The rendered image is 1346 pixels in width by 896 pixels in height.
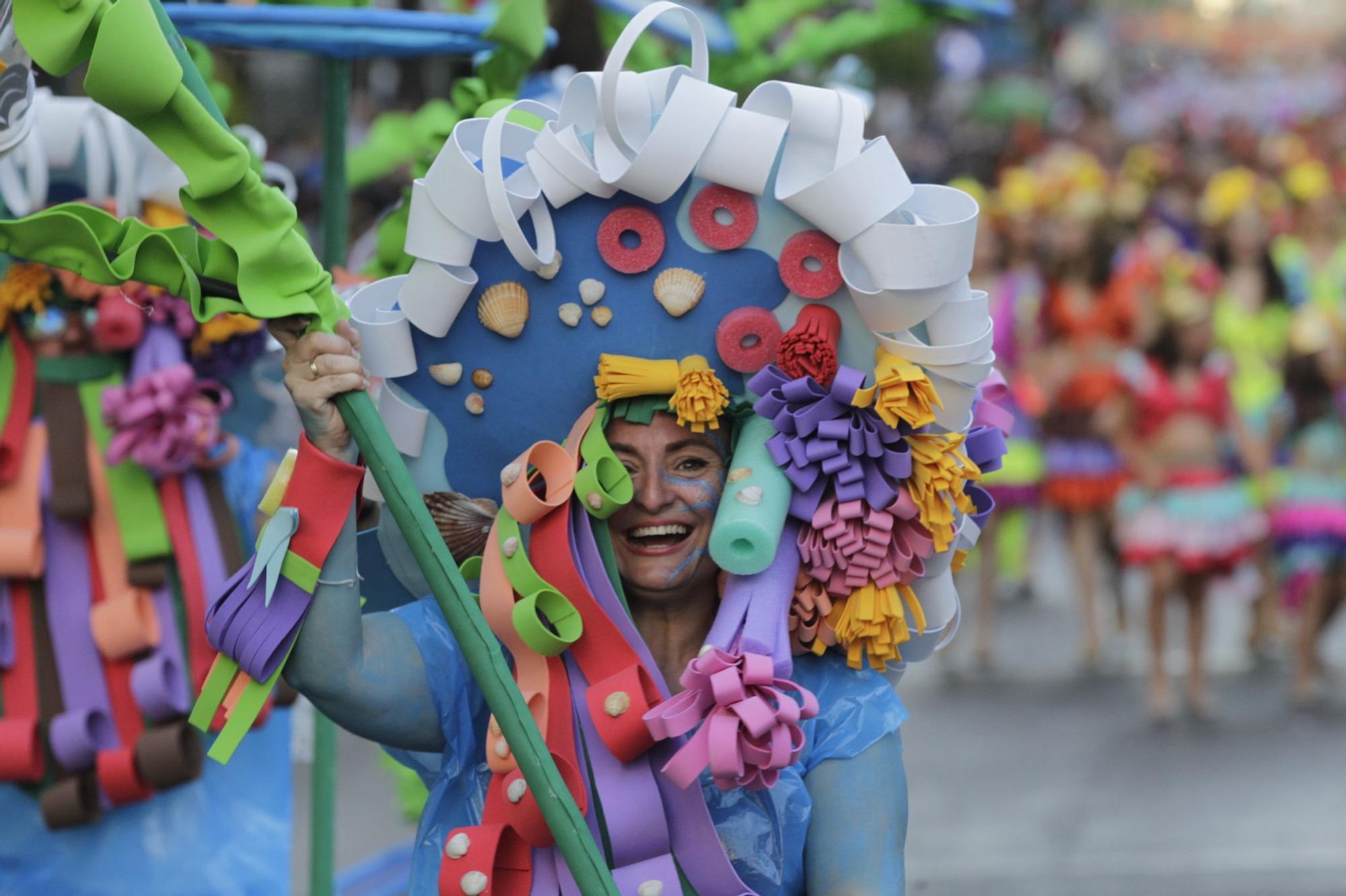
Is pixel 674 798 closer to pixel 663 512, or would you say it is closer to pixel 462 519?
pixel 663 512

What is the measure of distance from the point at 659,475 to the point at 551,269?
31cm

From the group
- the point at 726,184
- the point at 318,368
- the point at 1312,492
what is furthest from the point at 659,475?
the point at 1312,492

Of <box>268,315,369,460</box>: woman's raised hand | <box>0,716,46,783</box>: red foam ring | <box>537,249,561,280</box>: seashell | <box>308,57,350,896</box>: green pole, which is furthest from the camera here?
<box>308,57,350,896</box>: green pole

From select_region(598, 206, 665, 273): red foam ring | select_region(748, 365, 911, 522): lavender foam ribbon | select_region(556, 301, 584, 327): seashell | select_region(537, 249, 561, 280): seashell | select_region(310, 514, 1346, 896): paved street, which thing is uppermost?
select_region(598, 206, 665, 273): red foam ring

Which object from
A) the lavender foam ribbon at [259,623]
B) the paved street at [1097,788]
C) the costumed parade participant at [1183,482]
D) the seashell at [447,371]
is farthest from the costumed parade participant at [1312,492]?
the lavender foam ribbon at [259,623]

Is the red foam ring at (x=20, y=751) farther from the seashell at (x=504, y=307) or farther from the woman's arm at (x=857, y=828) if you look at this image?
the woman's arm at (x=857, y=828)

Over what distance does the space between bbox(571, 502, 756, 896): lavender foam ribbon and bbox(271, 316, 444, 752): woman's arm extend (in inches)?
10.5

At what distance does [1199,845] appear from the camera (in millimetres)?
5457

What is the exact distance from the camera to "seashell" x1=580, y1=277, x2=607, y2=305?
2355mm

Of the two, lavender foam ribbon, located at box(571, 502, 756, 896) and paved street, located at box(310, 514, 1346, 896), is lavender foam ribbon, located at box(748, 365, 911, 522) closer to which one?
lavender foam ribbon, located at box(571, 502, 756, 896)

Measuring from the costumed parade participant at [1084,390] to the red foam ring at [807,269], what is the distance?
530cm

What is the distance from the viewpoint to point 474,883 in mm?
2244

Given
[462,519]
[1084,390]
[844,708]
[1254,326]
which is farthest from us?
[1084,390]

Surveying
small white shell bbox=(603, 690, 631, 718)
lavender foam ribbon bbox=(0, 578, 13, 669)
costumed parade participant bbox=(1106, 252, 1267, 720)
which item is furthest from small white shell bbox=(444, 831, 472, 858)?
costumed parade participant bbox=(1106, 252, 1267, 720)
